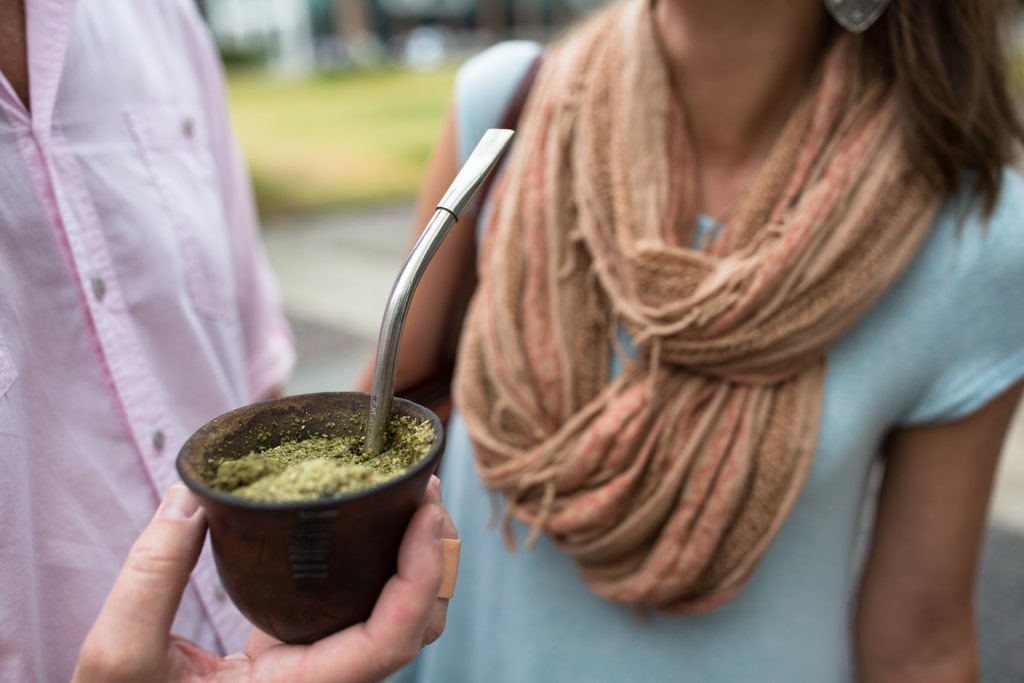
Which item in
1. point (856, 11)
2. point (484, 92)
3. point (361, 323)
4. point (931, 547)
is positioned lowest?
point (361, 323)

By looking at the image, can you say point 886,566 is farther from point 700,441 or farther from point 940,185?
point 940,185

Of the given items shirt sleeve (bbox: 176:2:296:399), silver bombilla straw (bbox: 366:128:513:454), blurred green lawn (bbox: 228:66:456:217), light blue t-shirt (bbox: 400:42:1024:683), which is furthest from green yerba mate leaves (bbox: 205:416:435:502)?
blurred green lawn (bbox: 228:66:456:217)

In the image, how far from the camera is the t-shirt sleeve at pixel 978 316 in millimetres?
1370

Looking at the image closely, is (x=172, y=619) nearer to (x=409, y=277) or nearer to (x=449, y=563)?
(x=449, y=563)

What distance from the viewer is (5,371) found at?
1.02m

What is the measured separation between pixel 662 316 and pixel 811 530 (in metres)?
0.47

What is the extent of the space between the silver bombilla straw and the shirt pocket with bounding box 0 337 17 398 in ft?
1.61

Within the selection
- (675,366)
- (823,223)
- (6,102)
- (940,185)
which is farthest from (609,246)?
(6,102)

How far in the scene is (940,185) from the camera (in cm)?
142

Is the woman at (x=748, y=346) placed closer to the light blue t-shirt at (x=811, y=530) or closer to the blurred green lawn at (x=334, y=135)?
the light blue t-shirt at (x=811, y=530)

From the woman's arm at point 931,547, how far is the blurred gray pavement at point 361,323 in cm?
100

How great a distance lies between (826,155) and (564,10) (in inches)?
972

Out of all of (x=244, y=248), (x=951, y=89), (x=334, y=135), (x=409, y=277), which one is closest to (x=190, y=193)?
(x=244, y=248)

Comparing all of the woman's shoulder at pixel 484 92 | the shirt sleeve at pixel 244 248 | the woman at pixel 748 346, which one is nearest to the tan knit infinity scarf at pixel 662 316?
the woman at pixel 748 346
